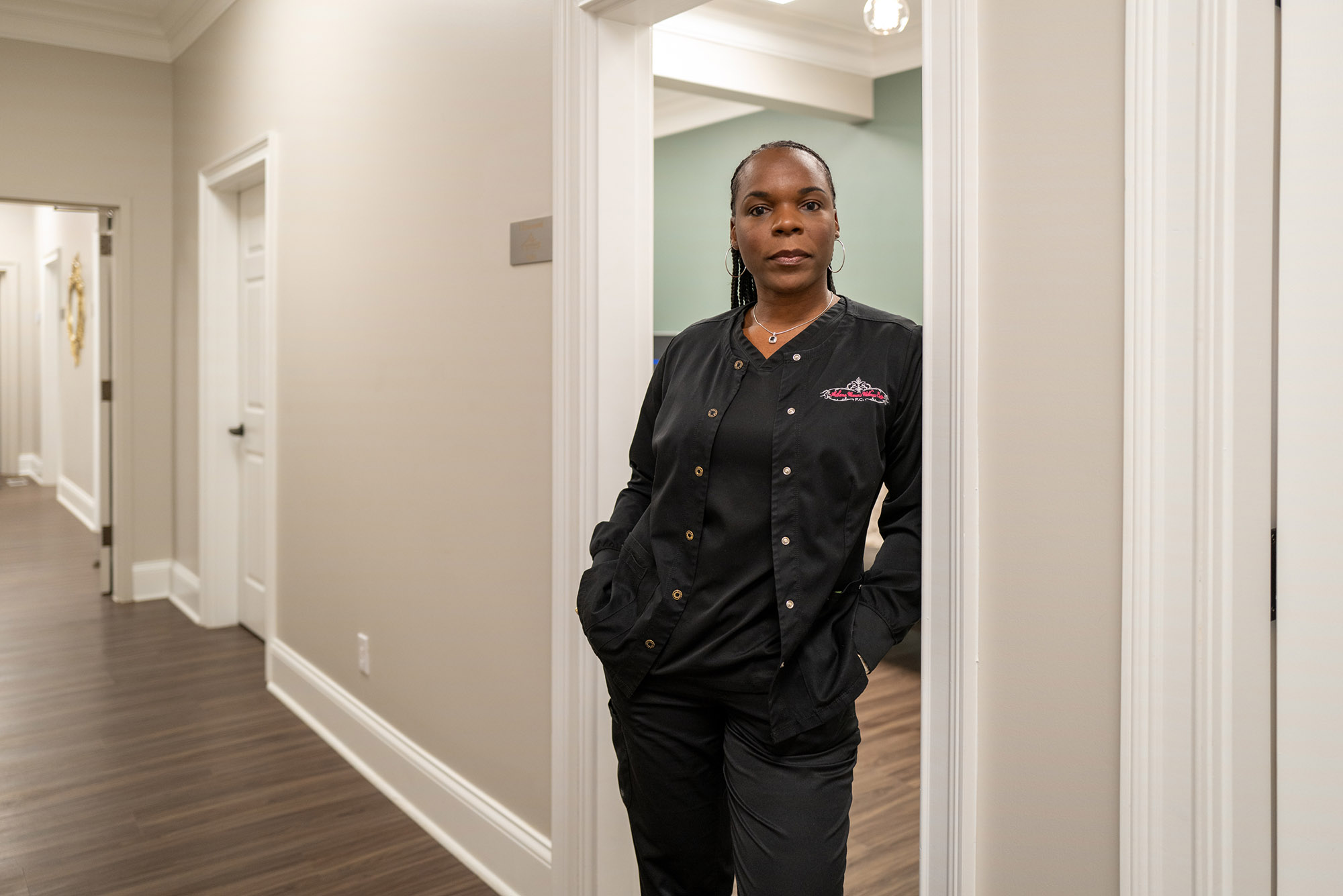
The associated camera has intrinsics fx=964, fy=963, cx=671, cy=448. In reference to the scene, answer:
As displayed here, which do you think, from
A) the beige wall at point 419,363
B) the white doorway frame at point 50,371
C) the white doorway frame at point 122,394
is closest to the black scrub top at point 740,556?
the beige wall at point 419,363

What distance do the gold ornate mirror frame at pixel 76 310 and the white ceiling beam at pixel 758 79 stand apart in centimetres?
588

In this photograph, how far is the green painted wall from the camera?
194 inches

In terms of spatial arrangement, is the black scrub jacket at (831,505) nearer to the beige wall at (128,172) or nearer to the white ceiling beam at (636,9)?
the white ceiling beam at (636,9)

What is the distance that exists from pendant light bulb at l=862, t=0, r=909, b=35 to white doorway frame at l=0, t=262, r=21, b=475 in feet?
32.6

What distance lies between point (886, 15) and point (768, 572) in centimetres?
209

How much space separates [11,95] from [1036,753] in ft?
17.3

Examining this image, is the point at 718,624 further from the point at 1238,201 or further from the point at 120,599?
the point at 120,599

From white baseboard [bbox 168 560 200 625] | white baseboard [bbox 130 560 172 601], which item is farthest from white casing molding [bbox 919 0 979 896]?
white baseboard [bbox 130 560 172 601]

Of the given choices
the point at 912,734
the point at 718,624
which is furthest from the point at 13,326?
the point at 718,624

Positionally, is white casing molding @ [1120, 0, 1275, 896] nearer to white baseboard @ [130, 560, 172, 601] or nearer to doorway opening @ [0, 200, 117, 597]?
white baseboard @ [130, 560, 172, 601]

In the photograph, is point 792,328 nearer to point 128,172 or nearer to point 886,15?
point 886,15

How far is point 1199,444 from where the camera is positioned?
1.00 m

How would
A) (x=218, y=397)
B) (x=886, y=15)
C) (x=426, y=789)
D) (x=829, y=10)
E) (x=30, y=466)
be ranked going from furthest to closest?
(x=30, y=466) < (x=218, y=397) < (x=829, y=10) < (x=886, y=15) < (x=426, y=789)

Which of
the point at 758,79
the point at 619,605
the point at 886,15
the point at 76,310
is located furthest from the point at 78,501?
the point at 619,605
